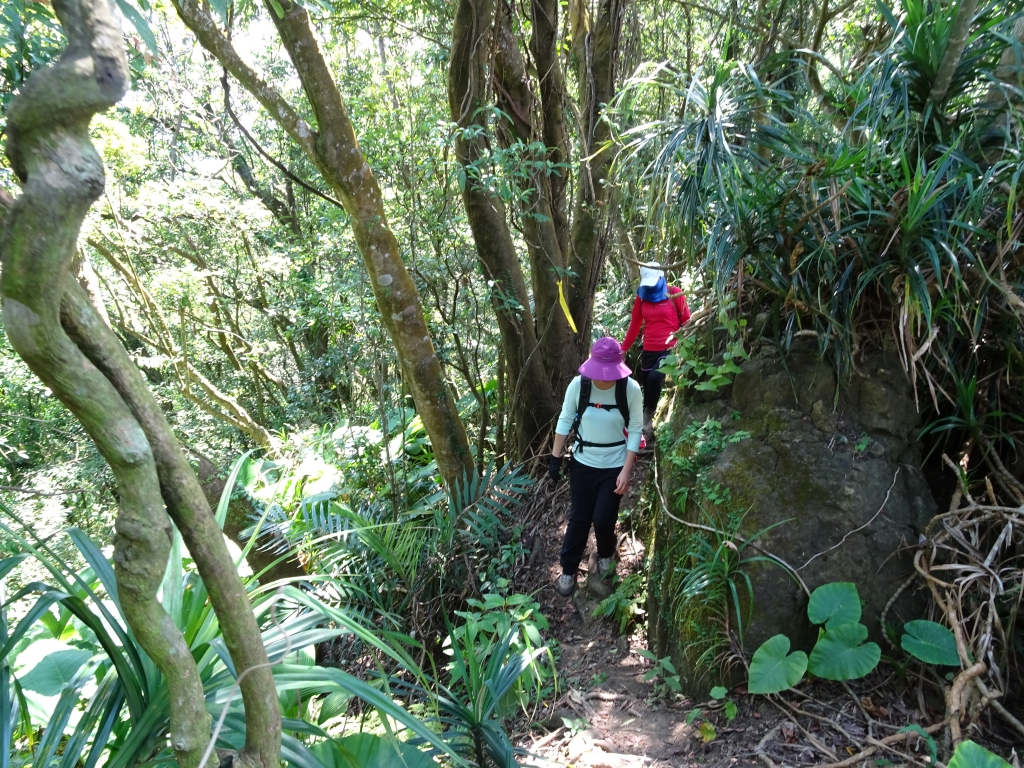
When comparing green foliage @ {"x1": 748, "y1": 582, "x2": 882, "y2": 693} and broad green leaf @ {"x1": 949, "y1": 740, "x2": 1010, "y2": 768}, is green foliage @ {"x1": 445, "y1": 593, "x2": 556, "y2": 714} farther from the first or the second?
broad green leaf @ {"x1": 949, "y1": 740, "x2": 1010, "y2": 768}

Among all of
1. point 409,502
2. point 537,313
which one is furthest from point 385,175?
point 409,502

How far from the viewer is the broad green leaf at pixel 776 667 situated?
8.91ft

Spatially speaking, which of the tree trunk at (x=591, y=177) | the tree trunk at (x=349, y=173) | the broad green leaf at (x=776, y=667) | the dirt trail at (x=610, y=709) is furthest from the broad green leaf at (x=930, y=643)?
the tree trunk at (x=591, y=177)

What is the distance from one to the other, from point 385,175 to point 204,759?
14.7 feet

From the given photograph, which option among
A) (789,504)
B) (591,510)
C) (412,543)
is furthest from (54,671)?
(789,504)

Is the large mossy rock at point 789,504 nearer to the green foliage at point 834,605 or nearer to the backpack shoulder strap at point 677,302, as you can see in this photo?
the green foliage at point 834,605

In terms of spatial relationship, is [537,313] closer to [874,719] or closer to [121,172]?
[874,719]

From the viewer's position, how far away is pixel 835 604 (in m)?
2.84

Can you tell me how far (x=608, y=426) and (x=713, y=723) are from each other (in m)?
1.77

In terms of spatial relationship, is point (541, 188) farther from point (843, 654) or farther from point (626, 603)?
point (843, 654)

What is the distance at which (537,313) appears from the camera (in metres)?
5.40

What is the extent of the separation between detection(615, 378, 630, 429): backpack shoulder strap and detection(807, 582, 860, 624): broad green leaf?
60.0 inches

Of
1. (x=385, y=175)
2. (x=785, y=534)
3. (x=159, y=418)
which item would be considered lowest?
(x=785, y=534)

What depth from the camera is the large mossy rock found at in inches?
Result: 119
